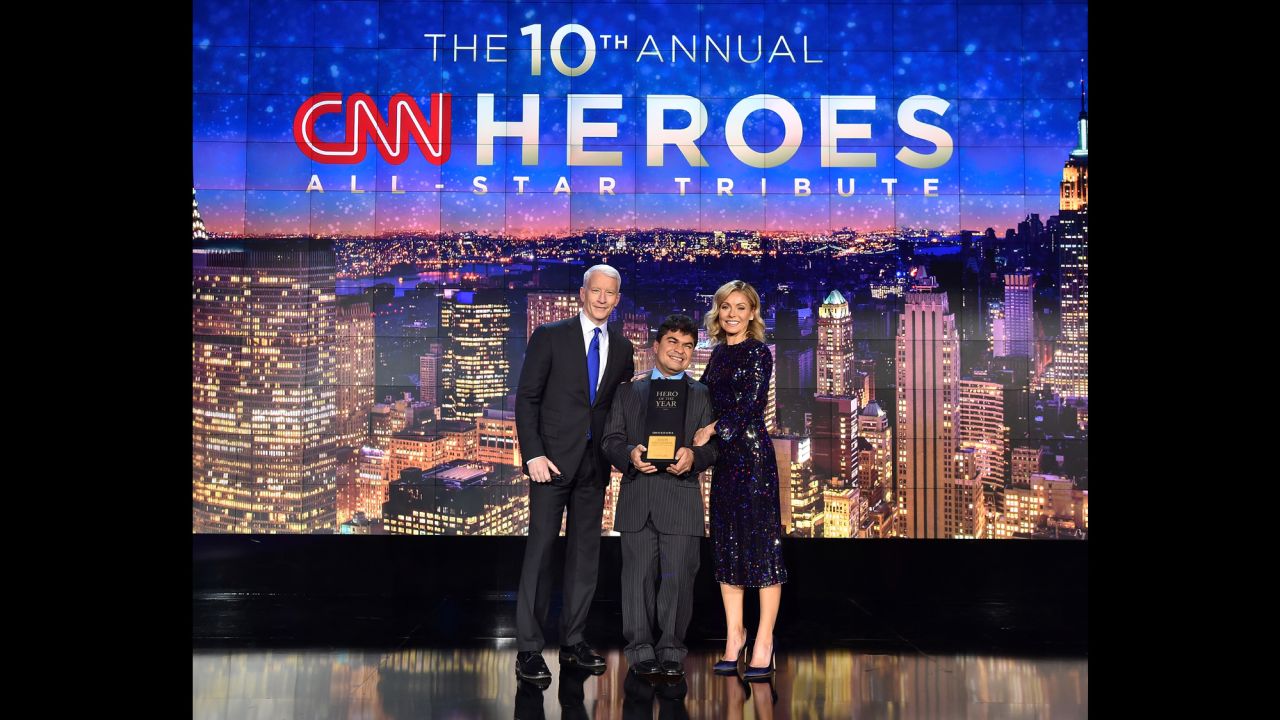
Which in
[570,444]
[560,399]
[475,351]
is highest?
[475,351]

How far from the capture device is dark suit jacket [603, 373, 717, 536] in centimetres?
382

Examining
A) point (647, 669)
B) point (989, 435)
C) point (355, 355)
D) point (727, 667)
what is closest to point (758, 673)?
point (727, 667)

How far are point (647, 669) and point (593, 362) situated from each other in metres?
1.23

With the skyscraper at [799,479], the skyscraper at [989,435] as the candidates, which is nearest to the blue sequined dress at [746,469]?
the skyscraper at [799,479]

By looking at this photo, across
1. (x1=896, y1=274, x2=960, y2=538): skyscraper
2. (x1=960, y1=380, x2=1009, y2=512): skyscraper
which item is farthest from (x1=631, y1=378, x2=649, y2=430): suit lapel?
(x1=960, y1=380, x2=1009, y2=512): skyscraper

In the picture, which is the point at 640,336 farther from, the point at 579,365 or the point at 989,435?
the point at 989,435

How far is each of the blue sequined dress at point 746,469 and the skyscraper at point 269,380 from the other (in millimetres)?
2498

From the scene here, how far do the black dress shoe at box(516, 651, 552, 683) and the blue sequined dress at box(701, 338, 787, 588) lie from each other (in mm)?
777

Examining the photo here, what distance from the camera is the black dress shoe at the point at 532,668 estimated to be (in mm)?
3762

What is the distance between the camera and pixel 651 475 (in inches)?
151

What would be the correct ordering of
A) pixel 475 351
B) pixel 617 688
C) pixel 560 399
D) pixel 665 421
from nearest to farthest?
pixel 617 688 < pixel 665 421 < pixel 560 399 < pixel 475 351
